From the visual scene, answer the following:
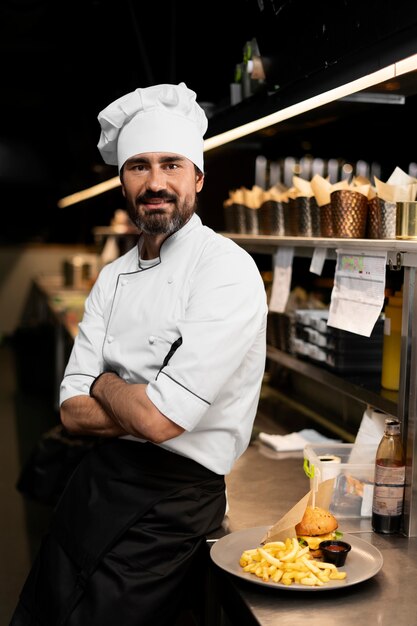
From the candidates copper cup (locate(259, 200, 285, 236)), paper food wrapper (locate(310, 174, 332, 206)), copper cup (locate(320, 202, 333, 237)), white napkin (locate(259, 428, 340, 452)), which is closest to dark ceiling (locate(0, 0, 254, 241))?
copper cup (locate(259, 200, 285, 236))

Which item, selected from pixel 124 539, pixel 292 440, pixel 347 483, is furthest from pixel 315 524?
pixel 292 440

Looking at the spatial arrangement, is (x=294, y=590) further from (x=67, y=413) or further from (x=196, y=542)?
(x=67, y=413)

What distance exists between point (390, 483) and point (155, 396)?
0.63 m

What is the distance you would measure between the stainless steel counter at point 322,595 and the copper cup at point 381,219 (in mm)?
798

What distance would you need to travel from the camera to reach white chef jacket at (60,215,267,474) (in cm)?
178

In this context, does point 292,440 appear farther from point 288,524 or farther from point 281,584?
point 281,584

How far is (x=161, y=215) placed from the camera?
2.04m

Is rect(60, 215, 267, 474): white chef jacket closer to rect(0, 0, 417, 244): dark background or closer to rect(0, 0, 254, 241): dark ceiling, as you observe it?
rect(0, 0, 417, 244): dark background

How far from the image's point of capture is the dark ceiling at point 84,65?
407 centimetres

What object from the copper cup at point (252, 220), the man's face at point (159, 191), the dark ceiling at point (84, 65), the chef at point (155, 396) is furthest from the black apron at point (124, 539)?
the dark ceiling at point (84, 65)

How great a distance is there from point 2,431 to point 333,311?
4.86 m

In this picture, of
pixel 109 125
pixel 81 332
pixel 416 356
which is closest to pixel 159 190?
pixel 109 125

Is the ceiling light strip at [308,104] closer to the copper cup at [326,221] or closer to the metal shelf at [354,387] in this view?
the copper cup at [326,221]

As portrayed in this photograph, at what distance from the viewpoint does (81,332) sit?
7.25 ft
